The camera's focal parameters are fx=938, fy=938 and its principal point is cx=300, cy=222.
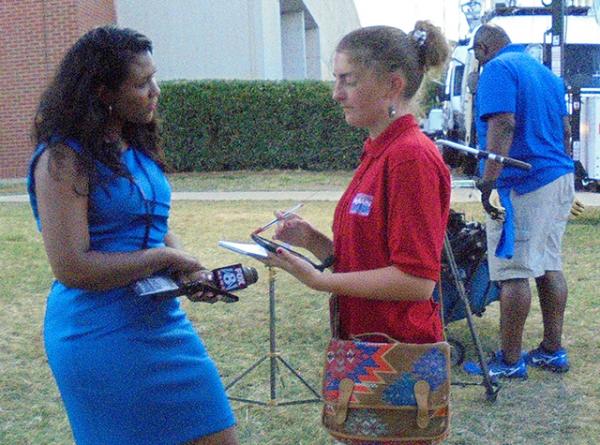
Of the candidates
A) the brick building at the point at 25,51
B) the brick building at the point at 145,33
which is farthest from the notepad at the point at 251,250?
the brick building at the point at 25,51

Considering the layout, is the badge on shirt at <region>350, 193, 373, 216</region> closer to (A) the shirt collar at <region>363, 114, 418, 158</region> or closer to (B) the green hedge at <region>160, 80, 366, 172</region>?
(A) the shirt collar at <region>363, 114, 418, 158</region>

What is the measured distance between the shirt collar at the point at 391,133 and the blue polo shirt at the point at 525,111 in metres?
2.44

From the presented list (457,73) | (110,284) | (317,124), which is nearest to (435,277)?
(110,284)

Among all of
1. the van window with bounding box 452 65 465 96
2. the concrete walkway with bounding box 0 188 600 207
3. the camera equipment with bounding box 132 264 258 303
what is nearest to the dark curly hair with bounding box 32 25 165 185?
the camera equipment with bounding box 132 264 258 303

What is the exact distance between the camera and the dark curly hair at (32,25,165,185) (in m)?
2.52

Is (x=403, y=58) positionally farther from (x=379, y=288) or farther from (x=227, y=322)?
(x=227, y=322)

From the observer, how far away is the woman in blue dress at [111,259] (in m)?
2.50

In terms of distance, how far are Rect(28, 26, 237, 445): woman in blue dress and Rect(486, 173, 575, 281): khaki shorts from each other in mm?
2688

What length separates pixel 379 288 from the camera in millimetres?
2469

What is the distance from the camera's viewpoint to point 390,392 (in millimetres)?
2520

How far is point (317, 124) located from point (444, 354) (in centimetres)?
1582

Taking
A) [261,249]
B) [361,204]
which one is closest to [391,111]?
[361,204]

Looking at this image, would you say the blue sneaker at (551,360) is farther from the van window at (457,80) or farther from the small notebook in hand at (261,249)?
the van window at (457,80)

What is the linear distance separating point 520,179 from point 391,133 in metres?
2.64
